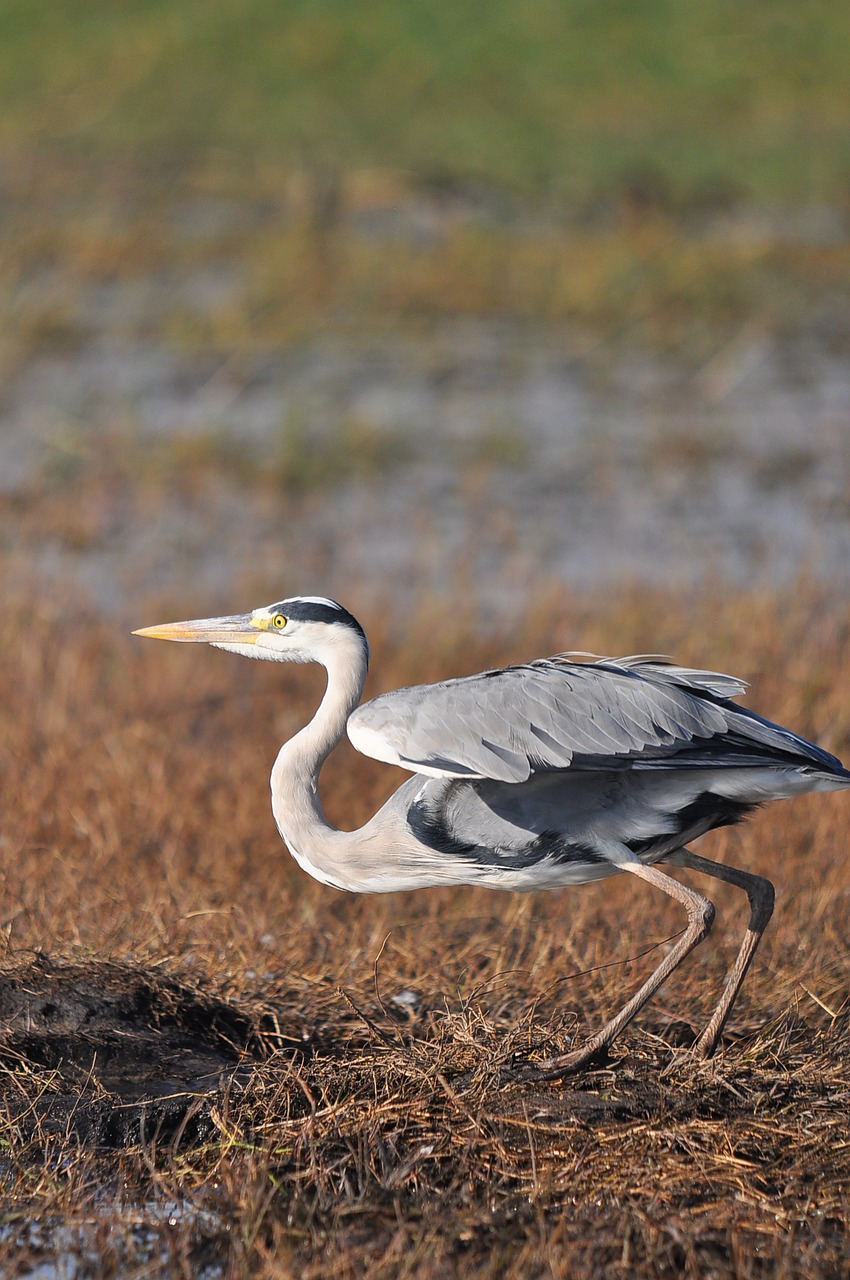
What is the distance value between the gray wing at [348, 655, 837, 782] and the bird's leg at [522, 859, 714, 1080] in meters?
0.30

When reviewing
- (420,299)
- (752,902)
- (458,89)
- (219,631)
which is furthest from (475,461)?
(458,89)

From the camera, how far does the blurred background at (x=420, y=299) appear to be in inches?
340

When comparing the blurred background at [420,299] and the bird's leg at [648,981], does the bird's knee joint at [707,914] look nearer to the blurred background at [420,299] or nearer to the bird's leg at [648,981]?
the bird's leg at [648,981]

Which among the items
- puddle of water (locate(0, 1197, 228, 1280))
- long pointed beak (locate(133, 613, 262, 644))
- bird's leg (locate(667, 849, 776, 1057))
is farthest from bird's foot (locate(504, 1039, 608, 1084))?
long pointed beak (locate(133, 613, 262, 644))

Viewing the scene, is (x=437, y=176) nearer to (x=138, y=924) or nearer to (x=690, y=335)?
(x=690, y=335)

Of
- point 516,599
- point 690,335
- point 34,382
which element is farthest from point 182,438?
point 690,335

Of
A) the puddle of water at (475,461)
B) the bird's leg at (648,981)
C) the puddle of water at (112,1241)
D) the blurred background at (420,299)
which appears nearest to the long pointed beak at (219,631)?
the bird's leg at (648,981)

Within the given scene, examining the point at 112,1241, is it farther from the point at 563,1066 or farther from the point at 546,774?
the point at 546,774

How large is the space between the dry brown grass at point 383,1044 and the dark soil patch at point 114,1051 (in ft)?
0.06

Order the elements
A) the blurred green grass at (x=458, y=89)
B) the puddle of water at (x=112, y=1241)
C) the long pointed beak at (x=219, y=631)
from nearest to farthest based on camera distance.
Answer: the puddle of water at (x=112, y=1241)
the long pointed beak at (x=219, y=631)
the blurred green grass at (x=458, y=89)

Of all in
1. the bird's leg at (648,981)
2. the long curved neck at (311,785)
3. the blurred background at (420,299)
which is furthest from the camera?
the blurred background at (420,299)

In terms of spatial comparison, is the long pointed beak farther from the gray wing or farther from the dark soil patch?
the dark soil patch

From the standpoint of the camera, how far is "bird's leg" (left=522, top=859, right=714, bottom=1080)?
387cm

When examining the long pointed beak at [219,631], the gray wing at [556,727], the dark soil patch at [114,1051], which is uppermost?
the long pointed beak at [219,631]
